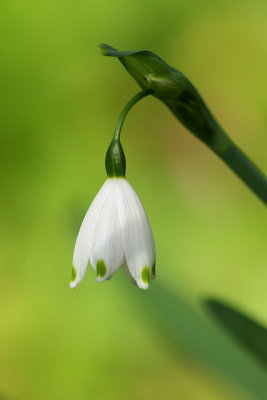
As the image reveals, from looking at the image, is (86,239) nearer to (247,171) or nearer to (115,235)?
(115,235)

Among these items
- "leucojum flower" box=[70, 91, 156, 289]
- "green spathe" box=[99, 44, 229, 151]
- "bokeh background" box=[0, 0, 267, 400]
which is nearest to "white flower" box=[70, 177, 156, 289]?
"leucojum flower" box=[70, 91, 156, 289]

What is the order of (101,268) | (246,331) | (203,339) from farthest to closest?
(203,339) → (246,331) → (101,268)

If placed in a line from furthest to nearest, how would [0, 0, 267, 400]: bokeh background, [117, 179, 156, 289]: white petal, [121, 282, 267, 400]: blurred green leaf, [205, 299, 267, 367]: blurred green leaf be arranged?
[0, 0, 267, 400]: bokeh background, [121, 282, 267, 400]: blurred green leaf, [205, 299, 267, 367]: blurred green leaf, [117, 179, 156, 289]: white petal

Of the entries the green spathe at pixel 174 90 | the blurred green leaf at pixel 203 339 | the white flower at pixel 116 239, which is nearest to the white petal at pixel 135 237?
the white flower at pixel 116 239

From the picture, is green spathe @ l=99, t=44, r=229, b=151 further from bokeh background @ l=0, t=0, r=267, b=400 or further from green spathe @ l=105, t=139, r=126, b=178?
bokeh background @ l=0, t=0, r=267, b=400

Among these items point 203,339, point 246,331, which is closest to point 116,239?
point 246,331

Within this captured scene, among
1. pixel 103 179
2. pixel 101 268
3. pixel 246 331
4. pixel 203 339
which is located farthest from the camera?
pixel 103 179

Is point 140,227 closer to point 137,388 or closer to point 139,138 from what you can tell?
point 137,388

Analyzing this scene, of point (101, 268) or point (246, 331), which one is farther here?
point (246, 331)
